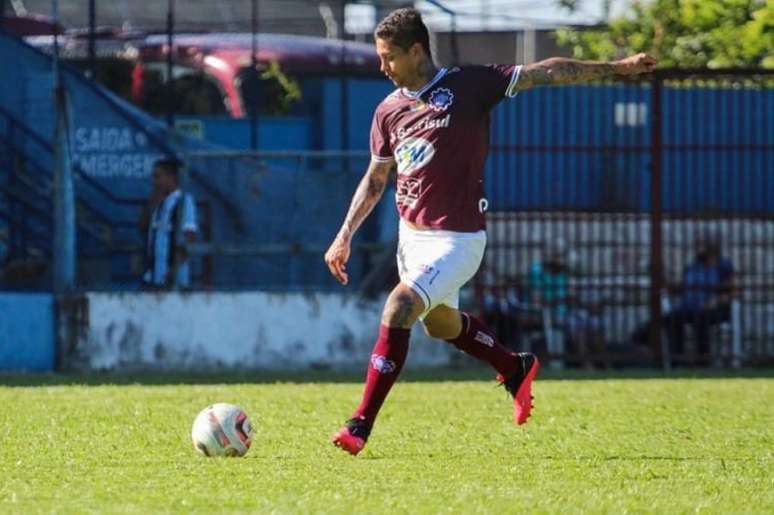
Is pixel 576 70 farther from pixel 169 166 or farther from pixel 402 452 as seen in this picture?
pixel 169 166

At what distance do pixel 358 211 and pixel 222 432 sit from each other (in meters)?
1.64

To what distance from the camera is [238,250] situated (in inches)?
709

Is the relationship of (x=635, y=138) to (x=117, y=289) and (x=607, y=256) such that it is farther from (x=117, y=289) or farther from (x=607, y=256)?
(x=117, y=289)

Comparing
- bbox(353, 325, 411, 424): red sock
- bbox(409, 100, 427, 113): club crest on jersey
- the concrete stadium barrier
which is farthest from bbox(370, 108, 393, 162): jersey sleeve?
the concrete stadium barrier

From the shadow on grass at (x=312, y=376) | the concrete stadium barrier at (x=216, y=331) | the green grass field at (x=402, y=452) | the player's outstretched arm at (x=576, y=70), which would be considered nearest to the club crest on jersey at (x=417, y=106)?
the player's outstretched arm at (x=576, y=70)

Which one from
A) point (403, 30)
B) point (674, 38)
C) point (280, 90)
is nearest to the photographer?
point (403, 30)

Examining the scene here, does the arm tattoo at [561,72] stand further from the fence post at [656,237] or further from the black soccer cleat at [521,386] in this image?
the fence post at [656,237]

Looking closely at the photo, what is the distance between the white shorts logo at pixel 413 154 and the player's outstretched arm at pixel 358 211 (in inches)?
7.9

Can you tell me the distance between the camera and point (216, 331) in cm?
1761

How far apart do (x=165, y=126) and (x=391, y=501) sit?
11880 mm

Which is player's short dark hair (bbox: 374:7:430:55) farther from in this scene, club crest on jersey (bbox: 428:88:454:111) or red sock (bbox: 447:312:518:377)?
red sock (bbox: 447:312:518:377)

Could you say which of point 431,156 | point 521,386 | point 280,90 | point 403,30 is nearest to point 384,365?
point 431,156

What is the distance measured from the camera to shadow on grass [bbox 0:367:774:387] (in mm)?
16047

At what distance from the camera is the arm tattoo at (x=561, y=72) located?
32.6 feet
